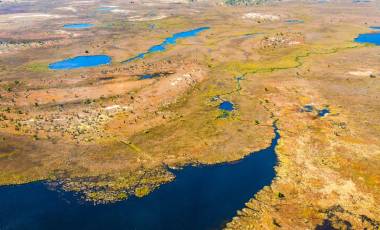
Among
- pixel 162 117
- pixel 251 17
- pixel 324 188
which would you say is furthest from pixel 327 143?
pixel 251 17

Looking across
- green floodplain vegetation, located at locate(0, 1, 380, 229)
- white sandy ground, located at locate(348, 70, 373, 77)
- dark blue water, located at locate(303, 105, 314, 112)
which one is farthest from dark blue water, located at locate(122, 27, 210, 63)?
white sandy ground, located at locate(348, 70, 373, 77)

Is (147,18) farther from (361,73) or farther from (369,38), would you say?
(361,73)

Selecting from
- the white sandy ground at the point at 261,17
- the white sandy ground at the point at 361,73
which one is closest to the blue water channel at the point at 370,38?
the white sandy ground at the point at 361,73

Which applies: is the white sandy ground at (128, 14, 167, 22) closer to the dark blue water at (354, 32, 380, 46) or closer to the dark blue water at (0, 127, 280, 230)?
the dark blue water at (354, 32, 380, 46)

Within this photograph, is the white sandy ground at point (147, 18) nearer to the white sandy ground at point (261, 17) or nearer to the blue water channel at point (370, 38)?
the white sandy ground at point (261, 17)

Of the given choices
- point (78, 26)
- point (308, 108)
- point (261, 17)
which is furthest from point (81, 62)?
point (261, 17)
